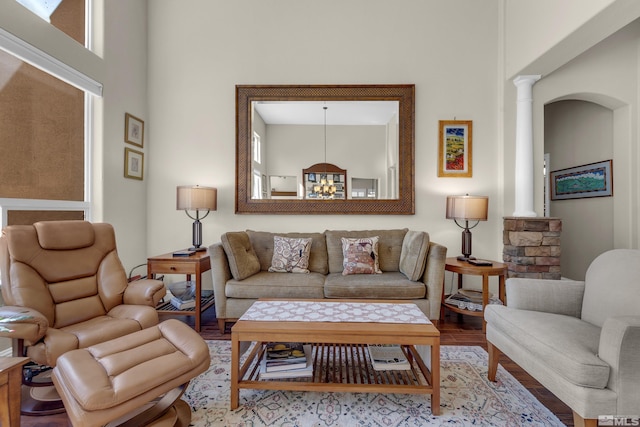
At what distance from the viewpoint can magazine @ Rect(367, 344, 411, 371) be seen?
1702 millimetres

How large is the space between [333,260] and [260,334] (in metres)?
1.60

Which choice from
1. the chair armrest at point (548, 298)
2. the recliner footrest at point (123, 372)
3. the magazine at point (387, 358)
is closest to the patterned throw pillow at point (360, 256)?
the magazine at point (387, 358)

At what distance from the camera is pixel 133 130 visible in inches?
130

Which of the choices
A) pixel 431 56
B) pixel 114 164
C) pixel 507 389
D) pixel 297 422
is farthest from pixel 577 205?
pixel 114 164

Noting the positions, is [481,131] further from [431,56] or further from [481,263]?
[481,263]

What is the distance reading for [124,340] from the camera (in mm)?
1511

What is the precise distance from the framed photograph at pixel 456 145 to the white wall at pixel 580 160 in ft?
5.98

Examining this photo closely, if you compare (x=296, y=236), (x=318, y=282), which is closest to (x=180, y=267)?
(x=296, y=236)

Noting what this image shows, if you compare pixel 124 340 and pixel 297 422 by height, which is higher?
pixel 124 340

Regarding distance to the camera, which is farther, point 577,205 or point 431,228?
point 577,205

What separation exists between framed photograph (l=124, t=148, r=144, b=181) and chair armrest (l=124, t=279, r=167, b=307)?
5.50ft

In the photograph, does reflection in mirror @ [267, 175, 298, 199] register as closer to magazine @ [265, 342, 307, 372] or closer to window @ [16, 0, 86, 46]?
magazine @ [265, 342, 307, 372]

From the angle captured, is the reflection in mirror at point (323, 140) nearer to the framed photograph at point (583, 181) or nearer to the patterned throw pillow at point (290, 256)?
the patterned throw pillow at point (290, 256)

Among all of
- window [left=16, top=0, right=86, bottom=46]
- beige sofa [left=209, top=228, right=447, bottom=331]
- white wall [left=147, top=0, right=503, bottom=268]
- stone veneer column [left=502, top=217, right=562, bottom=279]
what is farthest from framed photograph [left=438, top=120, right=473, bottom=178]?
window [left=16, top=0, right=86, bottom=46]
